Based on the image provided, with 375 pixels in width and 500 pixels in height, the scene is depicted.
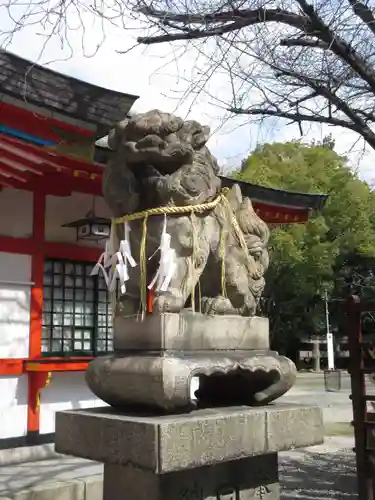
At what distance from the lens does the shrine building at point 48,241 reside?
612 cm

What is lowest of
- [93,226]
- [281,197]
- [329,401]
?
[329,401]

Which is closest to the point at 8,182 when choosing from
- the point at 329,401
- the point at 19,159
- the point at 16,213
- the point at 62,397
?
the point at 19,159

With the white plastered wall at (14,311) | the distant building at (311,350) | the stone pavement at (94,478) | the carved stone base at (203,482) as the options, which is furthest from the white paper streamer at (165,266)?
the distant building at (311,350)

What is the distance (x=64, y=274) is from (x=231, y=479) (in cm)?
473

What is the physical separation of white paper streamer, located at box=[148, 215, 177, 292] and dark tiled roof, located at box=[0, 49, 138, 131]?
311cm

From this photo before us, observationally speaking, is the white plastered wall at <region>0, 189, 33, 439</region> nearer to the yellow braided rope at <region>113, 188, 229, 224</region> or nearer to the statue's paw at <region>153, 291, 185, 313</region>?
the yellow braided rope at <region>113, 188, 229, 224</region>

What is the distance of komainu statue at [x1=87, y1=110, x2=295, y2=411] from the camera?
10.3 ft

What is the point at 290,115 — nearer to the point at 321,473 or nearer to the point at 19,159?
the point at 19,159

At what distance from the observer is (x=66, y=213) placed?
7598 mm

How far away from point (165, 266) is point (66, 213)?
4.70 meters

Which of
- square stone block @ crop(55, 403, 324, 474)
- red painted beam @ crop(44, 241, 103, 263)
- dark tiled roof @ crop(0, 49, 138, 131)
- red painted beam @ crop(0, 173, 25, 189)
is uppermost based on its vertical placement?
dark tiled roof @ crop(0, 49, 138, 131)

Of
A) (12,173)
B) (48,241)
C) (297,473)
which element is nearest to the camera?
(12,173)

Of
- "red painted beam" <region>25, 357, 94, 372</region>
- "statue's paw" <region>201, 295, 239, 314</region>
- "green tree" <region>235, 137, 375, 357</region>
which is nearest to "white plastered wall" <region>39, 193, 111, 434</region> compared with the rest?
"red painted beam" <region>25, 357, 94, 372</region>

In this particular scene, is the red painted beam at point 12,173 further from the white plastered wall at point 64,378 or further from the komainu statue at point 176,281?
the komainu statue at point 176,281
